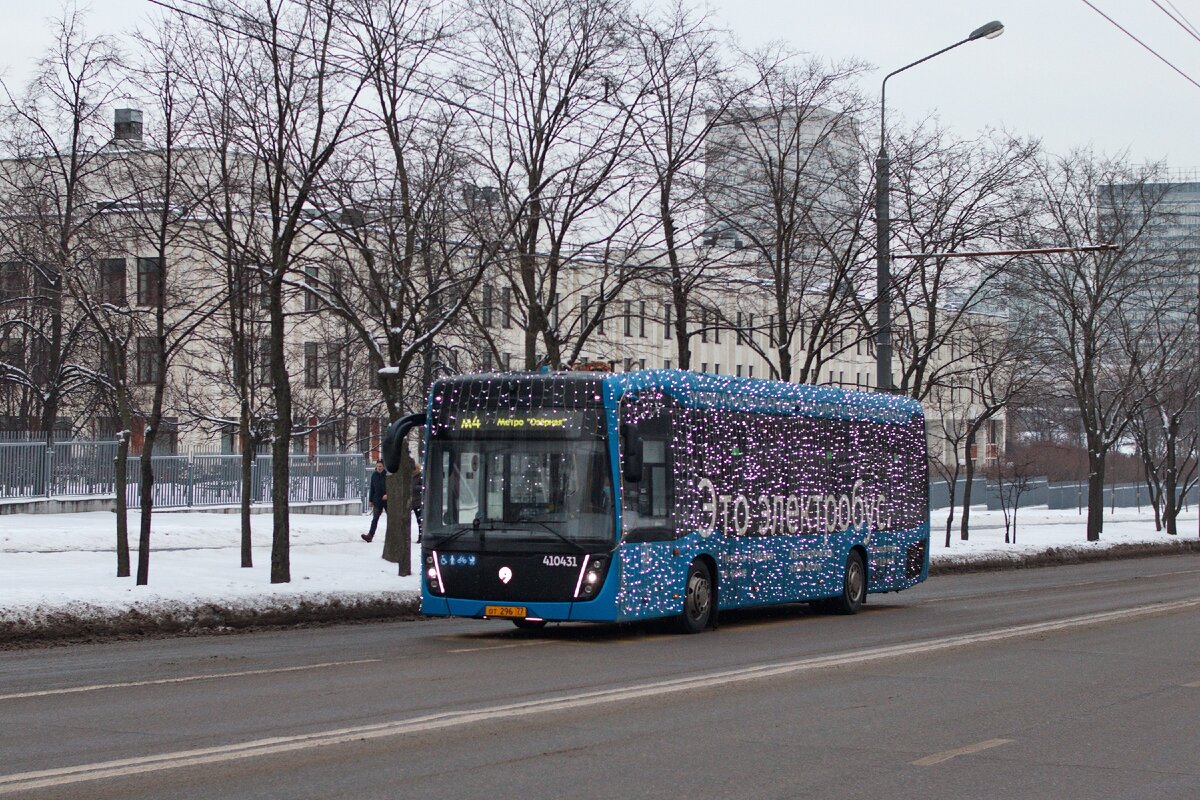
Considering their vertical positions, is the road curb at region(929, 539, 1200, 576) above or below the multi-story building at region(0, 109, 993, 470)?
below

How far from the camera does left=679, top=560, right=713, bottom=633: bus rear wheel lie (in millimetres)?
16953

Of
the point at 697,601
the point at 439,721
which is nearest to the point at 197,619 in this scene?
the point at 697,601

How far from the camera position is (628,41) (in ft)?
79.1

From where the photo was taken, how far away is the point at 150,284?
22.7 m

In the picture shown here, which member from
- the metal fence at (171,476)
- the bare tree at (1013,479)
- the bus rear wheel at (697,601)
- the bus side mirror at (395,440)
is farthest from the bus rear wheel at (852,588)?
the bare tree at (1013,479)

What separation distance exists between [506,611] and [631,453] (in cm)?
201

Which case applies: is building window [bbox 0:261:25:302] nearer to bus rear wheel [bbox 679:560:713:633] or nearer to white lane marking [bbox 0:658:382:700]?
bus rear wheel [bbox 679:560:713:633]

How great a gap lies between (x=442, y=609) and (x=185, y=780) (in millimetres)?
8752

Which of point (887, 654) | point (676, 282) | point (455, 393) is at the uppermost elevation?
point (676, 282)

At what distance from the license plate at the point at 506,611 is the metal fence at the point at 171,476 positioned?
18.5 metres

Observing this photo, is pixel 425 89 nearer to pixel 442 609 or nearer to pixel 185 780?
pixel 442 609

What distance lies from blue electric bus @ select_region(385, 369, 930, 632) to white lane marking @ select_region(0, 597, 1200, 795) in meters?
2.64

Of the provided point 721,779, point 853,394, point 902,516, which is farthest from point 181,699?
point 902,516

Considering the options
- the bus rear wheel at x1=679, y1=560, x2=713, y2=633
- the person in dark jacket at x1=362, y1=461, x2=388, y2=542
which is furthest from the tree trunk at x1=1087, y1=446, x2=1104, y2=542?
the bus rear wheel at x1=679, y1=560, x2=713, y2=633
